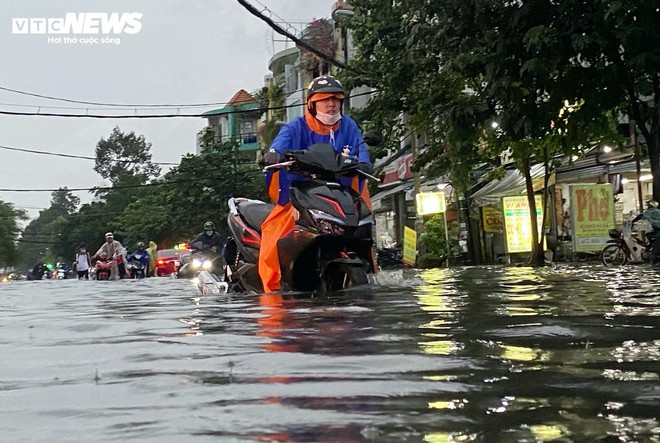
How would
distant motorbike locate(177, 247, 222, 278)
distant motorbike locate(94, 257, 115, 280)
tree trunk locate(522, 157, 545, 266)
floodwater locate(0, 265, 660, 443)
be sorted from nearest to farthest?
floodwater locate(0, 265, 660, 443)
distant motorbike locate(177, 247, 222, 278)
tree trunk locate(522, 157, 545, 266)
distant motorbike locate(94, 257, 115, 280)

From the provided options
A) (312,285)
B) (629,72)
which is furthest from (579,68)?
(312,285)

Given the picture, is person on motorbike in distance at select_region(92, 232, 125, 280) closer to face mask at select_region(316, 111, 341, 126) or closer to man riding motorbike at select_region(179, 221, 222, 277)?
man riding motorbike at select_region(179, 221, 222, 277)

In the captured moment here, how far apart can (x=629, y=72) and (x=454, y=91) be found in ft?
17.0

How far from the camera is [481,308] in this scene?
15.1 feet

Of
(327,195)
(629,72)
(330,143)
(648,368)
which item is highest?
(629,72)

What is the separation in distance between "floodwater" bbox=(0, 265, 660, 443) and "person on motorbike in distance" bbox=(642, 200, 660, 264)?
387 inches

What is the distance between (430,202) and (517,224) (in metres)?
3.50

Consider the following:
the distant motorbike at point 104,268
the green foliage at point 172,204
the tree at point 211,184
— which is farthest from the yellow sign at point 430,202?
the tree at point 211,184

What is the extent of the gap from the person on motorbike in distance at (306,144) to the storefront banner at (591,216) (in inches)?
436

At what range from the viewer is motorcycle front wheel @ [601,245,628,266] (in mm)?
15391

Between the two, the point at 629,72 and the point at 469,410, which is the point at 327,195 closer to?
the point at 469,410

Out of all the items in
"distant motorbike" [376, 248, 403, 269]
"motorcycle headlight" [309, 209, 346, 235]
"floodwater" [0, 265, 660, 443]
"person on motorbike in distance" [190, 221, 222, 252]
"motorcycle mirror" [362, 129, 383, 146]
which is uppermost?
"motorcycle mirror" [362, 129, 383, 146]

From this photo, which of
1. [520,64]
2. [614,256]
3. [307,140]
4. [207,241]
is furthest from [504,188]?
[307,140]

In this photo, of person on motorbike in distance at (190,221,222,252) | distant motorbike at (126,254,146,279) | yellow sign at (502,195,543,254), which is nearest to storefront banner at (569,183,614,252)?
yellow sign at (502,195,543,254)
